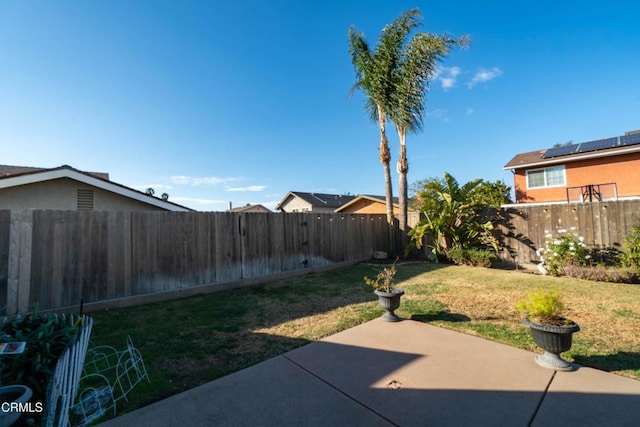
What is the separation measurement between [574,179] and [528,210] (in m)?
9.75

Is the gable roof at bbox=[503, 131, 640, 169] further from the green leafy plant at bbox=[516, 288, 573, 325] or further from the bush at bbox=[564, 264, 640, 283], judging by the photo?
the green leafy plant at bbox=[516, 288, 573, 325]

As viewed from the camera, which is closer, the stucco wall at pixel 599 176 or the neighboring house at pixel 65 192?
the neighboring house at pixel 65 192

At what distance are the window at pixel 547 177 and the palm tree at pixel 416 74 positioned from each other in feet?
35.8

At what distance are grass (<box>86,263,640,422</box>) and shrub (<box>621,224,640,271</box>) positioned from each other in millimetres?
1056

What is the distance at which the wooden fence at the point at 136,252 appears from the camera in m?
4.66

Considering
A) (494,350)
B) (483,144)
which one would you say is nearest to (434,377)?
(494,350)

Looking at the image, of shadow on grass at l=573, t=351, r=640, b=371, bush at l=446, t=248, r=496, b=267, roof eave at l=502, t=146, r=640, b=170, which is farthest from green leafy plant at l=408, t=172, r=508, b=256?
roof eave at l=502, t=146, r=640, b=170

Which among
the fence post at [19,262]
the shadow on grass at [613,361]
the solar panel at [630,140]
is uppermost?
the solar panel at [630,140]

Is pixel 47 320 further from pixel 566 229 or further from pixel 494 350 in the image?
pixel 566 229

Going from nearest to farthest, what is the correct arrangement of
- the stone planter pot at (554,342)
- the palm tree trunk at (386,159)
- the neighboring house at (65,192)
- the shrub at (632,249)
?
the stone planter pot at (554,342), the shrub at (632,249), the neighboring house at (65,192), the palm tree trunk at (386,159)

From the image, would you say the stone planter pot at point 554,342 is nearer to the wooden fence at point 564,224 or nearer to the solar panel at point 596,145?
the wooden fence at point 564,224

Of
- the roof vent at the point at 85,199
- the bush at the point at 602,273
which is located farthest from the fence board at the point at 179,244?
the roof vent at the point at 85,199

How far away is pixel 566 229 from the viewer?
8.36 meters

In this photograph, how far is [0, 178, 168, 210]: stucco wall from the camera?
7.31m
